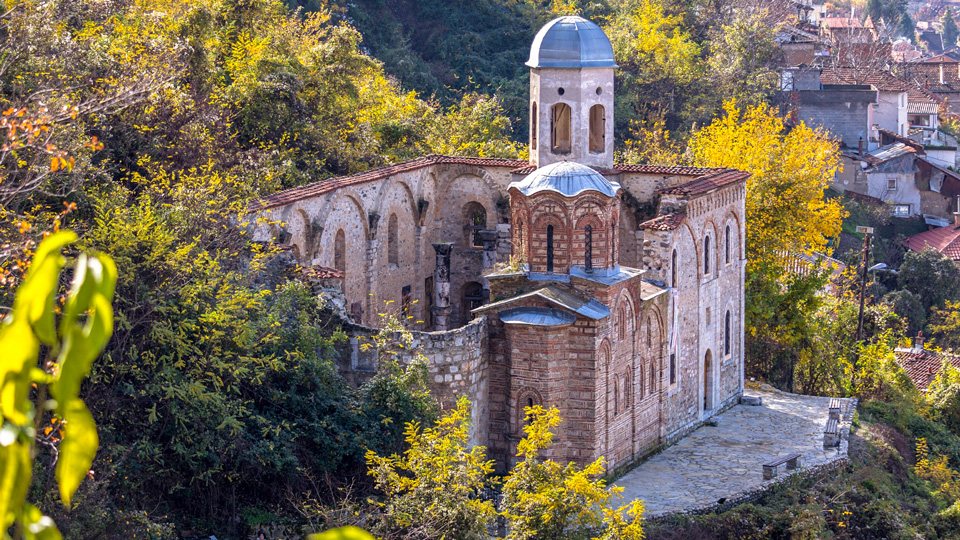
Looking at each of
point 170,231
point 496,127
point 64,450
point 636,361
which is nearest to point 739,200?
point 636,361

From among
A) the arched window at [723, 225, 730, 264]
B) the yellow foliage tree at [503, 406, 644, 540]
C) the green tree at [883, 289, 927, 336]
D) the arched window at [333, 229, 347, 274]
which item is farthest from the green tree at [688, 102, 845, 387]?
the yellow foliage tree at [503, 406, 644, 540]

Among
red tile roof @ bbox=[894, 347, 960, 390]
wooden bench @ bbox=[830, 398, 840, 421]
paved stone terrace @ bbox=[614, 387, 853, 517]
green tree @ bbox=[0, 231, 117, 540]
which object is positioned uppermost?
green tree @ bbox=[0, 231, 117, 540]

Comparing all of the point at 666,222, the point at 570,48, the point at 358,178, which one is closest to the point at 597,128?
the point at 570,48

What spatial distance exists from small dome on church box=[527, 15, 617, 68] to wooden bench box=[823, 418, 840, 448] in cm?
949

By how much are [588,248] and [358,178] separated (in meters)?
6.29

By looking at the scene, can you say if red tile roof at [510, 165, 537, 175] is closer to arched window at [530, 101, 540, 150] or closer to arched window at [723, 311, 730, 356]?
arched window at [530, 101, 540, 150]

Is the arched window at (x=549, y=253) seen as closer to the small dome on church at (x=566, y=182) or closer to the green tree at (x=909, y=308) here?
the small dome on church at (x=566, y=182)

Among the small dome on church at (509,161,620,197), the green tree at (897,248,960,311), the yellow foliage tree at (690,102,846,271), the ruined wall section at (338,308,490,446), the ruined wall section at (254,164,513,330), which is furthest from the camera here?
the green tree at (897,248,960,311)

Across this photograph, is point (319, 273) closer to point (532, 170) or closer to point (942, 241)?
point (532, 170)

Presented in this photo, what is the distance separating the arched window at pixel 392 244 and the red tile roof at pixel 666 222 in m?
5.88

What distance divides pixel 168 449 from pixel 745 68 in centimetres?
4381

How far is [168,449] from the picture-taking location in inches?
668

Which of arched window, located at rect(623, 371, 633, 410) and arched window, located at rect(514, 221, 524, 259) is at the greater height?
arched window, located at rect(514, 221, 524, 259)

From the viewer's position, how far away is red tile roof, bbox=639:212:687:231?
25125mm
